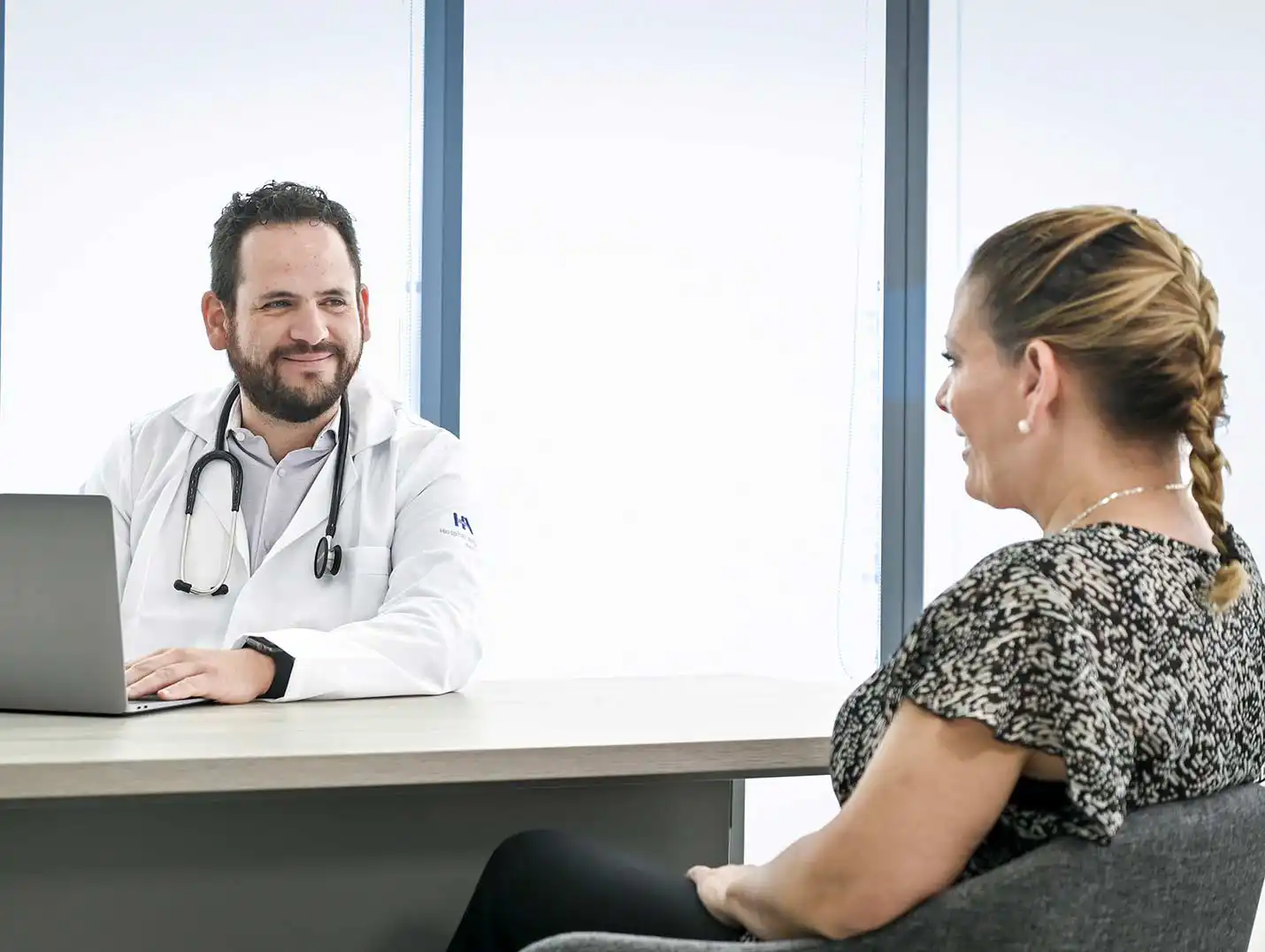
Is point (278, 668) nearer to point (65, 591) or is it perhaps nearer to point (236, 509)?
point (65, 591)

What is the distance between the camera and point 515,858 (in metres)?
1.35

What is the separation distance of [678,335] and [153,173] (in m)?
1.35

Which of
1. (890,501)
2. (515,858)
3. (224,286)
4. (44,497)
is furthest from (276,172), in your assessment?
(515,858)

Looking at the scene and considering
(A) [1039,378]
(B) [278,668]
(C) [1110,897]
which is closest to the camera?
(C) [1110,897]

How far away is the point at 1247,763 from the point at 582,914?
1.98 ft

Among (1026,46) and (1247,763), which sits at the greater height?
(1026,46)

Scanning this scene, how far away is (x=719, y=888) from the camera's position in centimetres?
122

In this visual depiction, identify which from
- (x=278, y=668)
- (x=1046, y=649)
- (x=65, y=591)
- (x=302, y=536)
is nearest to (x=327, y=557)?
(x=302, y=536)

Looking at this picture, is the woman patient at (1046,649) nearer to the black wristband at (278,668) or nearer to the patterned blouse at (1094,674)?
the patterned blouse at (1094,674)

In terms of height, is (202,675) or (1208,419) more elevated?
(1208,419)

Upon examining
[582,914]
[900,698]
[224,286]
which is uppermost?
[224,286]

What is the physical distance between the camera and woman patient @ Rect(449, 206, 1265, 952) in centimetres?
96

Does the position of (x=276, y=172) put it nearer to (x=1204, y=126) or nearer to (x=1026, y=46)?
(x=1026, y=46)

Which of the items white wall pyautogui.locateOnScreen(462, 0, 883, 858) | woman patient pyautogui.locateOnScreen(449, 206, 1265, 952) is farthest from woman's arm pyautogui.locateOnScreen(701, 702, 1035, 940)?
white wall pyautogui.locateOnScreen(462, 0, 883, 858)
